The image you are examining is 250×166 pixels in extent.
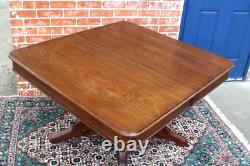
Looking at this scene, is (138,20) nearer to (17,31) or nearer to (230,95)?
(17,31)

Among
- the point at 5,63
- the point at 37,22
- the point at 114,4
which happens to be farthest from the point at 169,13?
the point at 5,63

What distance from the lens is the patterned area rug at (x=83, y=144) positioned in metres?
2.28

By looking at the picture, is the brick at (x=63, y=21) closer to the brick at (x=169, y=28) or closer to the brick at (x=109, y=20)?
the brick at (x=109, y=20)

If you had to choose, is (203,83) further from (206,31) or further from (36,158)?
(206,31)

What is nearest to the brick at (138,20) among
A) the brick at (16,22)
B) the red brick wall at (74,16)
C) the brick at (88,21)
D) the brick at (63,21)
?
the red brick wall at (74,16)

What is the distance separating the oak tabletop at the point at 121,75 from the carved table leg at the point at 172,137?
60cm

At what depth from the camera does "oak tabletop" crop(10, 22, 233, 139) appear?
62.5 inches

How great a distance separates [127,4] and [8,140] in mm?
1480

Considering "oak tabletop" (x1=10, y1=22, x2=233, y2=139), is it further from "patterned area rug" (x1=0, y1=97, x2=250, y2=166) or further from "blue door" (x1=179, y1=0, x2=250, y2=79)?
"blue door" (x1=179, y1=0, x2=250, y2=79)

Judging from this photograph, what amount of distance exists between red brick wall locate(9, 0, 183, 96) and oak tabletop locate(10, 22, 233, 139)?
15.0 inches

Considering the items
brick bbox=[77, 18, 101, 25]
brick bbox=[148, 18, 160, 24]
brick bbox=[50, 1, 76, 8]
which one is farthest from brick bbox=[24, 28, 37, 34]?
brick bbox=[148, 18, 160, 24]

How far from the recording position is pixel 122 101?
5.47ft

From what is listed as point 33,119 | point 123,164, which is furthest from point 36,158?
point 123,164

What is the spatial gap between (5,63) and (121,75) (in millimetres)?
2083
